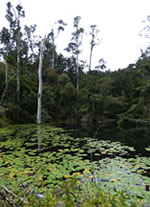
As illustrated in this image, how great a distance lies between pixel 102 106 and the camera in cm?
1359

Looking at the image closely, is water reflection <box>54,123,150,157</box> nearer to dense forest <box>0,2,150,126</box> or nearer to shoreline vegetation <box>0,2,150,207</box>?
shoreline vegetation <box>0,2,150,207</box>

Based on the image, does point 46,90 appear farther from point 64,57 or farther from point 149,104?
point 149,104

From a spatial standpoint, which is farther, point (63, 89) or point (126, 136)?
point (63, 89)

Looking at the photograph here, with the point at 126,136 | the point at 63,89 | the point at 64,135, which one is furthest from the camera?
the point at 63,89

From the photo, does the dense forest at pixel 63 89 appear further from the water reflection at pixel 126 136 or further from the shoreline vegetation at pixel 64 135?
the water reflection at pixel 126 136

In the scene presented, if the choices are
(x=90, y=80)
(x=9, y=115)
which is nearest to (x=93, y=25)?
(x=90, y=80)

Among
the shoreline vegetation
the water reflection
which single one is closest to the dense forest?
the shoreline vegetation

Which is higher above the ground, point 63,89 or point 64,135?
point 63,89

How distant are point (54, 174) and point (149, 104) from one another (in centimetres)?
1387

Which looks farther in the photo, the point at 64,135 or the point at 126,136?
the point at 126,136

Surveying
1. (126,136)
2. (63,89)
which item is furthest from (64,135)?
(63,89)

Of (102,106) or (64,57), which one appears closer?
(102,106)

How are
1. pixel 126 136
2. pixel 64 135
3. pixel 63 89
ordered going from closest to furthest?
pixel 64 135 < pixel 126 136 < pixel 63 89

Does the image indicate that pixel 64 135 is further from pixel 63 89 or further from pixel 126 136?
pixel 63 89
